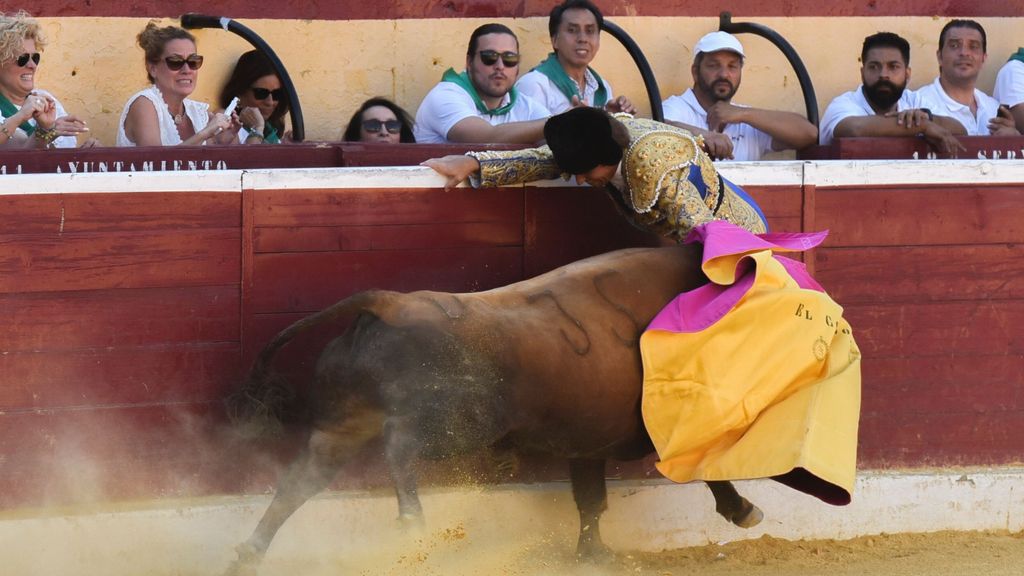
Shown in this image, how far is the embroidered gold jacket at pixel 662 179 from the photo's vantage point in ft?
14.4

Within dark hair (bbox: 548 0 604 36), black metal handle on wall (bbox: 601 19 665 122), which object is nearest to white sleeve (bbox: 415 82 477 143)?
dark hair (bbox: 548 0 604 36)

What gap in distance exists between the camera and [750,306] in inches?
166

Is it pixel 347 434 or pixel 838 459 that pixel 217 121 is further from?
pixel 838 459

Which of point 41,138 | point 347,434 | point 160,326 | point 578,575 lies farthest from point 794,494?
point 41,138

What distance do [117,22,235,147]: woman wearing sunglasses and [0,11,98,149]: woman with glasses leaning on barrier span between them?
208 millimetres

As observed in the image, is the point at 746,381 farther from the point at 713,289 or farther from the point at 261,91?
the point at 261,91

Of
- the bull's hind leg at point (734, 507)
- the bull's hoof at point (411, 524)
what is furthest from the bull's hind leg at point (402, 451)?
the bull's hind leg at point (734, 507)

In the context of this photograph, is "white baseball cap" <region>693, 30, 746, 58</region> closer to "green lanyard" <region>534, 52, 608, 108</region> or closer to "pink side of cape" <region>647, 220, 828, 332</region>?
"green lanyard" <region>534, 52, 608, 108</region>

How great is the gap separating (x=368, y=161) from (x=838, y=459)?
1876 millimetres

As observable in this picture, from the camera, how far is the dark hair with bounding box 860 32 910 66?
612 cm

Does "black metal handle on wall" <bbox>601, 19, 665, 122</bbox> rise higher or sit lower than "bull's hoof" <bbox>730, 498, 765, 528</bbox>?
higher

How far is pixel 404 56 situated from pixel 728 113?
4.55 feet

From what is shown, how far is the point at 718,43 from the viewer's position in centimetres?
591

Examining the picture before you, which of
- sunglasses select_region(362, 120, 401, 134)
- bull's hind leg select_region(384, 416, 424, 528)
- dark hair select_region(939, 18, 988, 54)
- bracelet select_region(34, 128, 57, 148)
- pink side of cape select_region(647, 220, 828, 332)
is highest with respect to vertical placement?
dark hair select_region(939, 18, 988, 54)
